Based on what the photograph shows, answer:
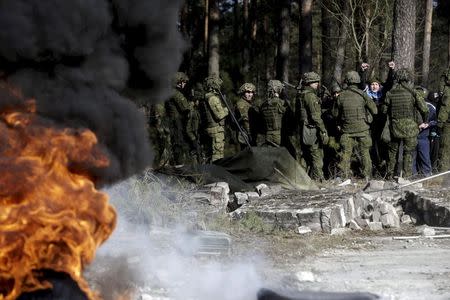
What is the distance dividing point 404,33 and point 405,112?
3038 mm

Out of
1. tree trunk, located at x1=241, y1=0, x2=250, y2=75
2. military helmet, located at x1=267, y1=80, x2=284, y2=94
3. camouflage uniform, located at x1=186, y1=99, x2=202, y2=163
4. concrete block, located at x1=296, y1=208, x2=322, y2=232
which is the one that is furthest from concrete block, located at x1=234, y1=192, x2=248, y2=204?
tree trunk, located at x1=241, y1=0, x2=250, y2=75

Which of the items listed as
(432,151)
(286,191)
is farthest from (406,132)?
(286,191)

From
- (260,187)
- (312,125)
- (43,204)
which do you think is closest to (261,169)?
(260,187)

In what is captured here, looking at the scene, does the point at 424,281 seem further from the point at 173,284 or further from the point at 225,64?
the point at 225,64

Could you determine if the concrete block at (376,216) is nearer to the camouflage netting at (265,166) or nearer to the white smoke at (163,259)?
the camouflage netting at (265,166)

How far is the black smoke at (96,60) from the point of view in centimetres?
557

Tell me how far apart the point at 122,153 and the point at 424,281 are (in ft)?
10.2

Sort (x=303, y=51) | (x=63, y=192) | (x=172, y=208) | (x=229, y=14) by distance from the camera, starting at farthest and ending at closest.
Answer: (x=229, y=14)
(x=303, y=51)
(x=172, y=208)
(x=63, y=192)

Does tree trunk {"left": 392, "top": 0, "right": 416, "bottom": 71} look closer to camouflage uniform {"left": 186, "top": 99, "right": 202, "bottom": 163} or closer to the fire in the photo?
camouflage uniform {"left": 186, "top": 99, "right": 202, "bottom": 163}

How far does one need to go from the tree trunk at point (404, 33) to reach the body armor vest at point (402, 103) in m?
2.30

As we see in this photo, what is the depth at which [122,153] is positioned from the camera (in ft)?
20.0

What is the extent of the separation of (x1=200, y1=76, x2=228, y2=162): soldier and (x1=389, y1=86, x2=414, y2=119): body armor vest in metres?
3.23

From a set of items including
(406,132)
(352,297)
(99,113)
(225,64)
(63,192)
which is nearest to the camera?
(63,192)

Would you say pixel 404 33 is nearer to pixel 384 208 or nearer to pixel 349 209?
pixel 384 208
